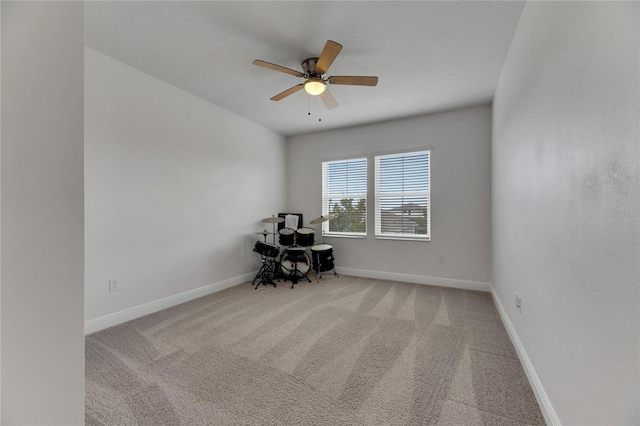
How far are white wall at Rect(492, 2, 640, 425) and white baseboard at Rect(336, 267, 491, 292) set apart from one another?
1.98 metres

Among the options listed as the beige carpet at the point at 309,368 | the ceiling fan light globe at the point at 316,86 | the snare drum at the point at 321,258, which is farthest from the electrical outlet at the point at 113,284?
the ceiling fan light globe at the point at 316,86

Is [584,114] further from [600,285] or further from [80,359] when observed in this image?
[80,359]

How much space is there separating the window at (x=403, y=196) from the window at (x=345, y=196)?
11.2 inches

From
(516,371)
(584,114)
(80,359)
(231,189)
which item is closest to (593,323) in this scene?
(584,114)

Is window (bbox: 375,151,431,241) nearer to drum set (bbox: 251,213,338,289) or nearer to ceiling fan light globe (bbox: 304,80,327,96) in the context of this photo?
drum set (bbox: 251,213,338,289)

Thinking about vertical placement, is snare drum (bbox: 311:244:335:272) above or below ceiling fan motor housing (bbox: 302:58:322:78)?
below

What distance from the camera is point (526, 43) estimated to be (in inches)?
76.0

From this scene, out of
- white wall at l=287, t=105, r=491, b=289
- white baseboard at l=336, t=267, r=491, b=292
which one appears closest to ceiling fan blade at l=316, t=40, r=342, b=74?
white wall at l=287, t=105, r=491, b=289

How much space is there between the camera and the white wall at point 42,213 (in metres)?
0.61

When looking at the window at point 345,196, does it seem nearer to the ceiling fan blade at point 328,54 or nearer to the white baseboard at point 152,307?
the white baseboard at point 152,307

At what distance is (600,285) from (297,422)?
60.4 inches

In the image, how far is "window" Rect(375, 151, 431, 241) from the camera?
4266mm

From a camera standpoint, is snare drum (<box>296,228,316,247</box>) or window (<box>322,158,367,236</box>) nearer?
snare drum (<box>296,228,316,247</box>)

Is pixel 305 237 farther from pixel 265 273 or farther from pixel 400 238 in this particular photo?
pixel 400 238
